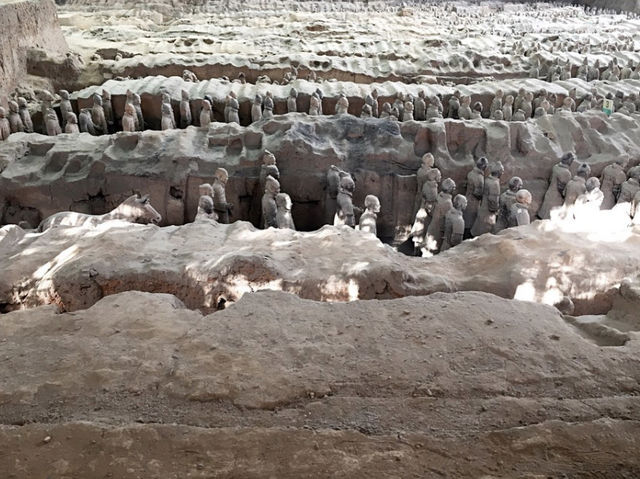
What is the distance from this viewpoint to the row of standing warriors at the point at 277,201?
16.9ft

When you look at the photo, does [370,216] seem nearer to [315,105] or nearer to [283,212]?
[283,212]

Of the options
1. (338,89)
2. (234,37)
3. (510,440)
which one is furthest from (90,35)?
(510,440)

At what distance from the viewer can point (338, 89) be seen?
8.20 meters

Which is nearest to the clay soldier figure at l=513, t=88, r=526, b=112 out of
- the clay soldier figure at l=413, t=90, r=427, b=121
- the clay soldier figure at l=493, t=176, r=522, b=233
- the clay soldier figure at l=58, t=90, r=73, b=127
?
the clay soldier figure at l=413, t=90, r=427, b=121

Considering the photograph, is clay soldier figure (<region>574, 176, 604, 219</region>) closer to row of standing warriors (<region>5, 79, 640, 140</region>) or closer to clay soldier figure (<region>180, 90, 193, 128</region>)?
row of standing warriors (<region>5, 79, 640, 140</region>)

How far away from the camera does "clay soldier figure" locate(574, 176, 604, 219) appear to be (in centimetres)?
537

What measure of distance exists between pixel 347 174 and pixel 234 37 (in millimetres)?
7243

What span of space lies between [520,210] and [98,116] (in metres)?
5.55

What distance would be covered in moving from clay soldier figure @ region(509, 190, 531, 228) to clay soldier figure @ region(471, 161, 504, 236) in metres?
0.33

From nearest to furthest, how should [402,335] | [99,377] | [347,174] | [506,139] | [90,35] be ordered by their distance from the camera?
[99,377]
[402,335]
[347,174]
[506,139]
[90,35]

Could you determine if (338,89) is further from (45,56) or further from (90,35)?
(90,35)

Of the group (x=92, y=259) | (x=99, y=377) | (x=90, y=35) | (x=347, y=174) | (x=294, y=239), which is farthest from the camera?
(x=90, y=35)

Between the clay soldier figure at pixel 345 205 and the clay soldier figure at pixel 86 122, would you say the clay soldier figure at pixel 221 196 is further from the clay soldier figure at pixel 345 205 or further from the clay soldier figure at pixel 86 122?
the clay soldier figure at pixel 86 122

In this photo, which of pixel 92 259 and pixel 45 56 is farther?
pixel 45 56
